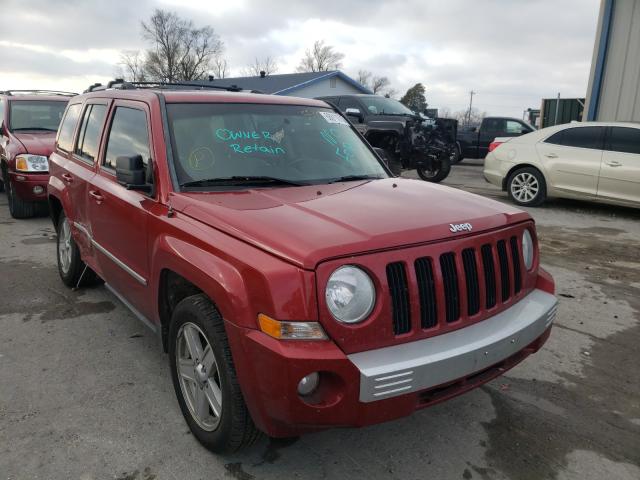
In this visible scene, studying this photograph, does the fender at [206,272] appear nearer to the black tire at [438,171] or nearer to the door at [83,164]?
the door at [83,164]

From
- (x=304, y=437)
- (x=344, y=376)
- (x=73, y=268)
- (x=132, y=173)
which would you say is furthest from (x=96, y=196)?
(x=344, y=376)

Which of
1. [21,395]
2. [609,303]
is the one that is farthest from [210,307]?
[609,303]

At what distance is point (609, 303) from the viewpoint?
15.8 ft

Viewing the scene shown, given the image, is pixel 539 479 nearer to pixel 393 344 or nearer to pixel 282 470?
pixel 393 344

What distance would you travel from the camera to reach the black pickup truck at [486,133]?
56.5 feet

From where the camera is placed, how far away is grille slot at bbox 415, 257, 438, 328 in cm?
221

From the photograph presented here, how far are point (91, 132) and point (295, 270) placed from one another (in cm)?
297

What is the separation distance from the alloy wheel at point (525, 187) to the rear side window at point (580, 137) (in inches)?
28.7

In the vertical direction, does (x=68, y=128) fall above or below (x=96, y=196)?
above

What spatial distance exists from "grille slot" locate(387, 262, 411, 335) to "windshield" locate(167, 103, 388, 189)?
3.85 ft

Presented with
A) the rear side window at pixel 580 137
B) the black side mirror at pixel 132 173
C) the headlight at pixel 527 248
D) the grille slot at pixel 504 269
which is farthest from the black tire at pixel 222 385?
the rear side window at pixel 580 137

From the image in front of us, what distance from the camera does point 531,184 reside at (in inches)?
372

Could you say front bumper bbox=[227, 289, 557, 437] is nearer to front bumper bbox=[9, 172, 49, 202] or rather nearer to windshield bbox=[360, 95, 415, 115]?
front bumper bbox=[9, 172, 49, 202]

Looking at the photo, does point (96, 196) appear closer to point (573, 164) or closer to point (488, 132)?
point (573, 164)
